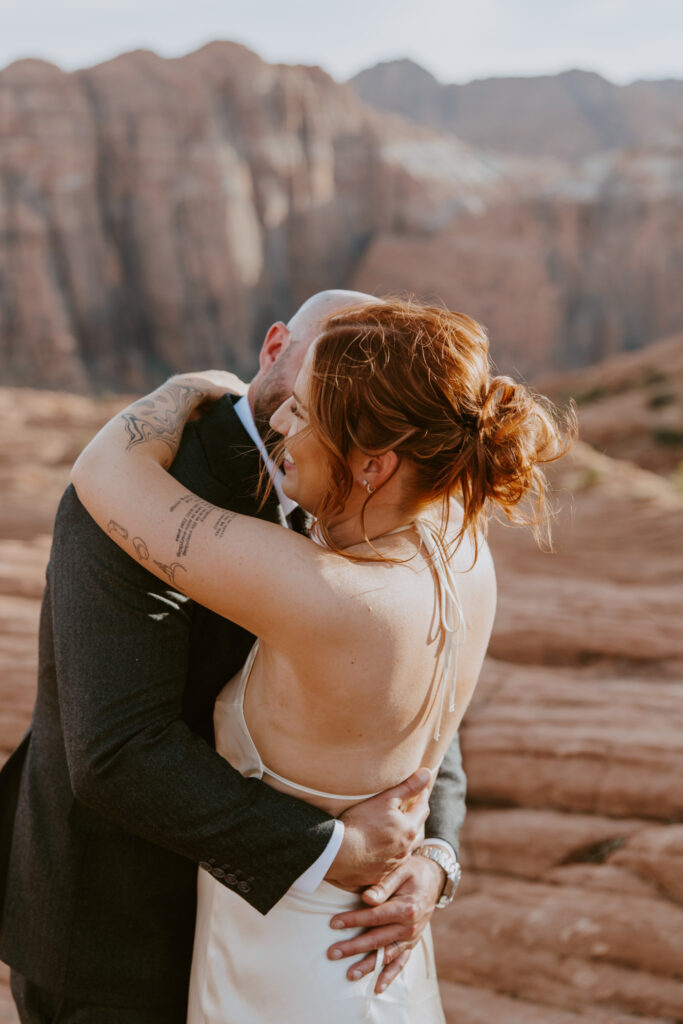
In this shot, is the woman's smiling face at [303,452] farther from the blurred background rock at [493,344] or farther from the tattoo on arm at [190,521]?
the blurred background rock at [493,344]

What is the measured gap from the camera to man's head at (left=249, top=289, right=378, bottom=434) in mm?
1753

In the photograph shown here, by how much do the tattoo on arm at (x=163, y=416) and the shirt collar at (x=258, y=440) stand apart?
0.33 ft

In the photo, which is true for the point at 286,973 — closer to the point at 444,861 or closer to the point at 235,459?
the point at 444,861

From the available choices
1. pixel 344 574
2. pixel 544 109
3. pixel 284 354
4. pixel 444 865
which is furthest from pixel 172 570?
pixel 544 109

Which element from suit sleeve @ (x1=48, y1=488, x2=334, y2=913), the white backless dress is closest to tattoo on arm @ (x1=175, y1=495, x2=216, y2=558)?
suit sleeve @ (x1=48, y1=488, x2=334, y2=913)

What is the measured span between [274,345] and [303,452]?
0.54m

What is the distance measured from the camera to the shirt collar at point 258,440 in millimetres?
1622

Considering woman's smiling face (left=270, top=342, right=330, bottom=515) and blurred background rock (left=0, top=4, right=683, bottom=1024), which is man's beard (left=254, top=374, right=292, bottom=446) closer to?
woman's smiling face (left=270, top=342, right=330, bottom=515)

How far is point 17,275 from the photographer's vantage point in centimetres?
2897

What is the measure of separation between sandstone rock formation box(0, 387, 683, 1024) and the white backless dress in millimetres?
671

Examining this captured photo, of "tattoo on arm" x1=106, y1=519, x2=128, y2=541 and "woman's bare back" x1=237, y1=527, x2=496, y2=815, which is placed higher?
"tattoo on arm" x1=106, y1=519, x2=128, y2=541

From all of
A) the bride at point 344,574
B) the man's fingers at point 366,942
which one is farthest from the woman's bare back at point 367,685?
the man's fingers at point 366,942

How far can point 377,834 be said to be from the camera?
1476 mm

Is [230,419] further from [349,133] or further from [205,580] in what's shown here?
[349,133]
